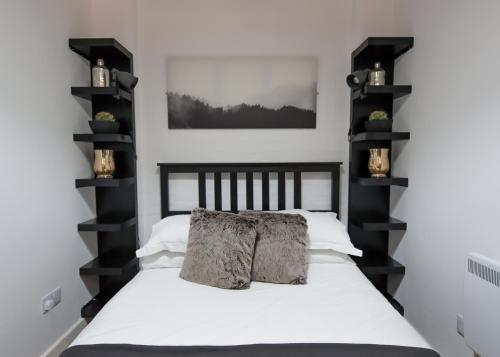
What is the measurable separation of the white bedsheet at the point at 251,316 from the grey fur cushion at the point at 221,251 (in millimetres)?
57

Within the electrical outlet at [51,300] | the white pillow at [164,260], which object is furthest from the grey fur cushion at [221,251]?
the electrical outlet at [51,300]

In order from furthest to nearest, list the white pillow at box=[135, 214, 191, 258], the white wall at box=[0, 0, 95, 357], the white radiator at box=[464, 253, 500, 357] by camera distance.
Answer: the white pillow at box=[135, 214, 191, 258], the white wall at box=[0, 0, 95, 357], the white radiator at box=[464, 253, 500, 357]

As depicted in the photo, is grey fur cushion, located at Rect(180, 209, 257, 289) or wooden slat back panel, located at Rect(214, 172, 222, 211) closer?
grey fur cushion, located at Rect(180, 209, 257, 289)

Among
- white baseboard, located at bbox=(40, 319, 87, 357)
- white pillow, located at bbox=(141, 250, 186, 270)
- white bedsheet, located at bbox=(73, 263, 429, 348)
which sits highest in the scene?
white pillow, located at bbox=(141, 250, 186, 270)

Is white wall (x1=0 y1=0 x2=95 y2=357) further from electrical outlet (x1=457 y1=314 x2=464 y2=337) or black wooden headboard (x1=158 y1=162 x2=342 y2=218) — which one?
electrical outlet (x1=457 y1=314 x2=464 y2=337)

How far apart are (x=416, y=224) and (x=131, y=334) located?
5.68 feet

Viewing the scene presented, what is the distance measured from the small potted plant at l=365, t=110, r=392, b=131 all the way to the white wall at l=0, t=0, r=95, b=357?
1.97 m

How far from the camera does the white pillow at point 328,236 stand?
186cm

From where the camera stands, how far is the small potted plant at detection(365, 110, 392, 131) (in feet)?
6.48

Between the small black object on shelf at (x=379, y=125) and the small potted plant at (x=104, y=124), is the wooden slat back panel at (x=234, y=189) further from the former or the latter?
the small black object on shelf at (x=379, y=125)

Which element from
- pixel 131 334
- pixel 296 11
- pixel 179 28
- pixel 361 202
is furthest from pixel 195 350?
pixel 296 11

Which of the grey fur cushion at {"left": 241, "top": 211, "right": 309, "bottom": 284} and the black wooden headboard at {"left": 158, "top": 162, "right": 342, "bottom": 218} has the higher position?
the black wooden headboard at {"left": 158, "top": 162, "right": 342, "bottom": 218}

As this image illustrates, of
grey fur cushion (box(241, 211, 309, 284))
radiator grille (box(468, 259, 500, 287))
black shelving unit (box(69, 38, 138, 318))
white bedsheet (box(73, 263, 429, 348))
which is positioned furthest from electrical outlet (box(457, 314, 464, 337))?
black shelving unit (box(69, 38, 138, 318))

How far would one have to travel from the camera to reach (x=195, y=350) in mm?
1021
